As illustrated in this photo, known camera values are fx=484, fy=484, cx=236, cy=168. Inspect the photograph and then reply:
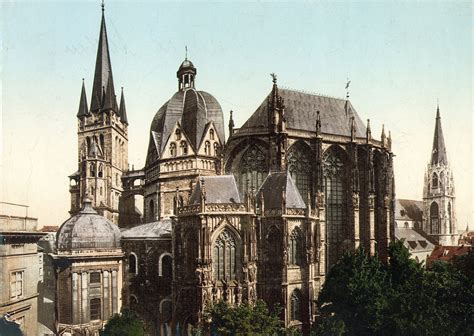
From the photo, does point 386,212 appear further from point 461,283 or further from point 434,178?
point 434,178

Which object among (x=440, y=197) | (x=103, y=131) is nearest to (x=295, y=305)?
(x=103, y=131)

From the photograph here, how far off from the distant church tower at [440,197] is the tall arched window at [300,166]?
59.7m

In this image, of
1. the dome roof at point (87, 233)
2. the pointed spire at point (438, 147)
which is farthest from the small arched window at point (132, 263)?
the pointed spire at point (438, 147)

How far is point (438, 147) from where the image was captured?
312 ft

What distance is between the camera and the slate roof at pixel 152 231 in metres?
40.4

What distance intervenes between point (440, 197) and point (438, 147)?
1021 centimetres

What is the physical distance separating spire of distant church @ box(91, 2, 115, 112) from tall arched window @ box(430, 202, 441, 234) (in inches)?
2690

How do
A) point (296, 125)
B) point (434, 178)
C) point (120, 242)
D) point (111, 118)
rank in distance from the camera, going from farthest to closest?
1. point (434, 178)
2. point (111, 118)
3. point (296, 125)
4. point (120, 242)

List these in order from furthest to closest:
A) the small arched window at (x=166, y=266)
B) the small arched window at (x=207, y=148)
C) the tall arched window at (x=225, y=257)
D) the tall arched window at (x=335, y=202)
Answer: the small arched window at (x=207, y=148), the tall arched window at (x=335, y=202), the small arched window at (x=166, y=266), the tall arched window at (x=225, y=257)

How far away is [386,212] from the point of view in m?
47.3

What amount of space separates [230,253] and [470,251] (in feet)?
53.7

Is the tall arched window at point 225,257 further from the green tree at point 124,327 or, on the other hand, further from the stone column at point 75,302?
the stone column at point 75,302

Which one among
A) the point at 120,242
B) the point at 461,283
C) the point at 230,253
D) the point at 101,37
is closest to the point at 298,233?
the point at 230,253

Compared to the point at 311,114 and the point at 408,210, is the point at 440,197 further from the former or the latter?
the point at 311,114
